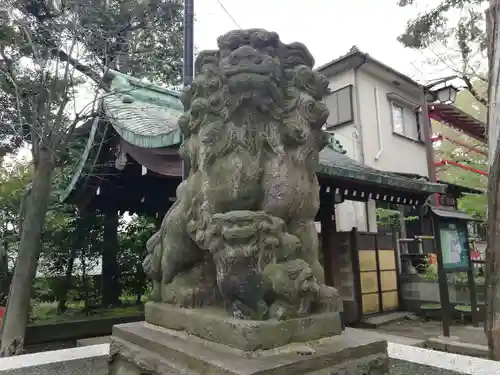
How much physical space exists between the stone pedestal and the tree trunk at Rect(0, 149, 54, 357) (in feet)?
10.1

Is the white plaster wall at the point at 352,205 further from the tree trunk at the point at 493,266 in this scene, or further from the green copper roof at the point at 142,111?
the tree trunk at the point at 493,266

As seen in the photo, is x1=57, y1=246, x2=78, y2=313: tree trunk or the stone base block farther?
x1=57, y1=246, x2=78, y2=313: tree trunk

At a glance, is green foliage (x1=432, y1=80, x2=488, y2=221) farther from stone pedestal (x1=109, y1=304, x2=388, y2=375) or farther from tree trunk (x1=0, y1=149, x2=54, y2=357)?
tree trunk (x1=0, y1=149, x2=54, y2=357)

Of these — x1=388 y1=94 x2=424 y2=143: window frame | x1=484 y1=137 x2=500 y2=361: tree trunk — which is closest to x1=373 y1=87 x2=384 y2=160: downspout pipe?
x1=388 y1=94 x2=424 y2=143: window frame

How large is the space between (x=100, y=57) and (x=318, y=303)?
17.5 ft

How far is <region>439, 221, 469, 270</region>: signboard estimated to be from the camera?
6.20m

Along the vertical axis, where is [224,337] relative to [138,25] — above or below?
below

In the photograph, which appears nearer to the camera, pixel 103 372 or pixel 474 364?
pixel 474 364

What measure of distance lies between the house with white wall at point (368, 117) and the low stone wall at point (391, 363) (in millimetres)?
8663

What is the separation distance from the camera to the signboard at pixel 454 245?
6203mm

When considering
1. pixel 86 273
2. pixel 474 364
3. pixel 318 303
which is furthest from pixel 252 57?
pixel 86 273

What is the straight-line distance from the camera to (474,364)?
251 cm

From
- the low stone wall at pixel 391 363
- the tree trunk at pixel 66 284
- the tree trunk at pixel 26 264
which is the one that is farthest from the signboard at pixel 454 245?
the tree trunk at pixel 66 284

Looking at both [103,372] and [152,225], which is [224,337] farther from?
[152,225]
